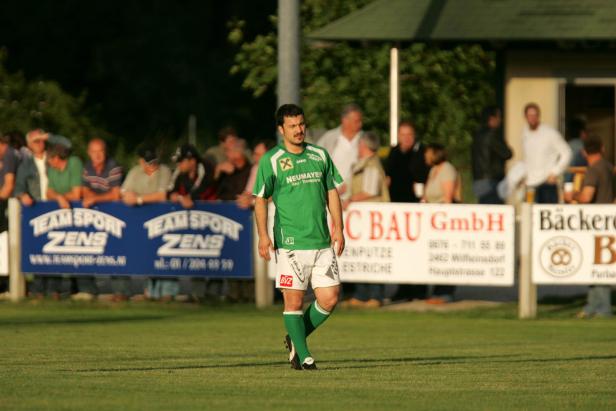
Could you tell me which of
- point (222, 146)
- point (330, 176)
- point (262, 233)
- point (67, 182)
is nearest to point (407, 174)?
point (222, 146)

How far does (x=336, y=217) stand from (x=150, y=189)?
813cm

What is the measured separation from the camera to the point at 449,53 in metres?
34.0

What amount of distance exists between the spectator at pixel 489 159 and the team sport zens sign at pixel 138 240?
3.21 meters

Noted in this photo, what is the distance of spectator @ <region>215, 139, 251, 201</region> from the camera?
2094 cm

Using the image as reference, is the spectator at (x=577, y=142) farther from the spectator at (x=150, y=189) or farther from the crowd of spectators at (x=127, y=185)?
the spectator at (x=150, y=189)

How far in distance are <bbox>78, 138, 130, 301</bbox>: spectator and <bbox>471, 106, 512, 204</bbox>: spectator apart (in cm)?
426

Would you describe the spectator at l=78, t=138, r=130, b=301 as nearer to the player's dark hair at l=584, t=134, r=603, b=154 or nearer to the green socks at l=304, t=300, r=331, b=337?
the player's dark hair at l=584, t=134, r=603, b=154

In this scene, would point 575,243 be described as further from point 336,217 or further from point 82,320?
point 336,217

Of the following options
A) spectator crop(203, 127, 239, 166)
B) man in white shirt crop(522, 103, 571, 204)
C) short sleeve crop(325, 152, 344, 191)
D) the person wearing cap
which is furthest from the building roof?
short sleeve crop(325, 152, 344, 191)

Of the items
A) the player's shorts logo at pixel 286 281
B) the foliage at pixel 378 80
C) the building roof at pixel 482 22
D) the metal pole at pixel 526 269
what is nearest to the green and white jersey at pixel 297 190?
the player's shorts logo at pixel 286 281

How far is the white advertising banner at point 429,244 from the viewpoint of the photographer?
19.4 meters

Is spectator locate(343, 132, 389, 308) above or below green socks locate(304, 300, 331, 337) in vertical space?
above

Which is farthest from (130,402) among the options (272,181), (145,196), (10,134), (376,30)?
(376,30)

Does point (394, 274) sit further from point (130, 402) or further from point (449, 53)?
point (449, 53)
